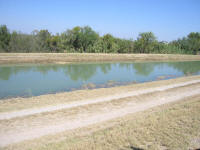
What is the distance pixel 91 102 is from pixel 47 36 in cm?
5642

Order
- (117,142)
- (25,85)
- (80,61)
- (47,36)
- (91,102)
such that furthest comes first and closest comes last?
(47,36)
(80,61)
(25,85)
(91,102)
(117,142)

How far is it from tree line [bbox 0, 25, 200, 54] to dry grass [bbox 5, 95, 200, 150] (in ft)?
146

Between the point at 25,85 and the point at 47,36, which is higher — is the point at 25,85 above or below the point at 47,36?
below

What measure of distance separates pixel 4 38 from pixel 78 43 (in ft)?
66.9

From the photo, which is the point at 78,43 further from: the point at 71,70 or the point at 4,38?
the point at 71,70

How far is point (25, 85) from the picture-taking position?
1544cm

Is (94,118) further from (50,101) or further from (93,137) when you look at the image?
(50,101)

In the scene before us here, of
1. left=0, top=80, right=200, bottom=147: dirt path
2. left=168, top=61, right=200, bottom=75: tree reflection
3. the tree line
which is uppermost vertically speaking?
the tree line

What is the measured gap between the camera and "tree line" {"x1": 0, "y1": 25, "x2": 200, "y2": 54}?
46219 millimetres

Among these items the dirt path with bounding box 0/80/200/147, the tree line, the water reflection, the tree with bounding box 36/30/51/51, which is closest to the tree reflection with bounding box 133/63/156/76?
the water reflection

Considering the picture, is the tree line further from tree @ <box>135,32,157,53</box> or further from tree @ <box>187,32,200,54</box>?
tree @ <box>187,32,200,54</box>

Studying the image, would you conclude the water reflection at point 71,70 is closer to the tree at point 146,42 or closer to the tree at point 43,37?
the tree at point 43,37

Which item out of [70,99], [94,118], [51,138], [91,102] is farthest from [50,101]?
[51,138]

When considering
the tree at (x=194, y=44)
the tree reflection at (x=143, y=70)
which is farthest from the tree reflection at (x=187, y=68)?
the tree at (x=194, y=44)
